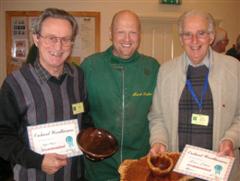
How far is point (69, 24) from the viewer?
1510mm

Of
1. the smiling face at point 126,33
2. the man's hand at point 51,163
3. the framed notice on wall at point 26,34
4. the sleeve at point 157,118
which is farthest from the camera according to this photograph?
the framed notice on wall at point 26,34

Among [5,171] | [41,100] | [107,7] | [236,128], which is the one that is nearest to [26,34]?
[107,7]

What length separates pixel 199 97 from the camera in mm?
1711

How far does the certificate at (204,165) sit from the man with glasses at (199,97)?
176 mm

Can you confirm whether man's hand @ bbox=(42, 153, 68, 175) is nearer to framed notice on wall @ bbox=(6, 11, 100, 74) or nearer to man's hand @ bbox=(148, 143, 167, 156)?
man's hand @ bbox=(148, 143, 167, 156)

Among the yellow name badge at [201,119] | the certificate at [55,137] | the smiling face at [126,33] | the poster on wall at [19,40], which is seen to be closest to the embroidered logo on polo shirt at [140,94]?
the smiling face at [126,33]

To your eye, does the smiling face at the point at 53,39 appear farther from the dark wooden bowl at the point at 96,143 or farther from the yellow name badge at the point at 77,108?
the dark wooden bowl at the point at 96,143

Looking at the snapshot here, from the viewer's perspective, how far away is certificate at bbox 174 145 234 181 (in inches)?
54.9

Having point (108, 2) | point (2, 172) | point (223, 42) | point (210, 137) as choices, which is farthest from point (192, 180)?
point (108, 2)

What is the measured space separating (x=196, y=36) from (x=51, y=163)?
39.0 inches

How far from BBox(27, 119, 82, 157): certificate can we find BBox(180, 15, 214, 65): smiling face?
2.41 feet

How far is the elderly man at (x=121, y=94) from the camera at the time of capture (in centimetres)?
187

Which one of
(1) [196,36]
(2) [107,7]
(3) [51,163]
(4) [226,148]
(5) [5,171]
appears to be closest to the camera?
(3) [51,163]

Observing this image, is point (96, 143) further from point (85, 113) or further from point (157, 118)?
point (157, 118)
